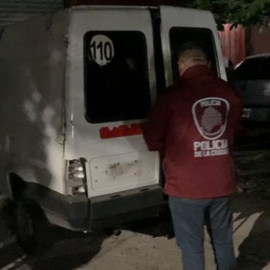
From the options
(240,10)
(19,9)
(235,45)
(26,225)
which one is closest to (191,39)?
(240,10)

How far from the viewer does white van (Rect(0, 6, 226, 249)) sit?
4387 mm

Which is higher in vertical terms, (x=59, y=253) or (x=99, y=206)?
(x=99, y=206)

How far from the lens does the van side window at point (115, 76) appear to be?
14.6 feet

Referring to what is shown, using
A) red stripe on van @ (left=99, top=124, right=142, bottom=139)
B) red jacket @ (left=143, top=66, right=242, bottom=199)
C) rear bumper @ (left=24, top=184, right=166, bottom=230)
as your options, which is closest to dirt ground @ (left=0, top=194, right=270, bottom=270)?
rear bumper @ (left=24, top=184, right=166, bottom=230)

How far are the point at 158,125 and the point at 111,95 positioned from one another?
3.07 ft

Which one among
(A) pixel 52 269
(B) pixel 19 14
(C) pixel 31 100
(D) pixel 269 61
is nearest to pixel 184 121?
(C) pixel 31 100

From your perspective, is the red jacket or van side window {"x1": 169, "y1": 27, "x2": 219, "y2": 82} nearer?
the red jacket

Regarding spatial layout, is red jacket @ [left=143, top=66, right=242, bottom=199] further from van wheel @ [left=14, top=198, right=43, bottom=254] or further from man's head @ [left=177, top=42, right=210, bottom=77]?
van wheel @ [left=14, top=198, right=43, bottom=254]

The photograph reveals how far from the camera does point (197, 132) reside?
3.64 meters

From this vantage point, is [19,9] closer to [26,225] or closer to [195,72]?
[26,225]

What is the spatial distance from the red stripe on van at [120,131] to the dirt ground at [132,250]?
3.94 ft

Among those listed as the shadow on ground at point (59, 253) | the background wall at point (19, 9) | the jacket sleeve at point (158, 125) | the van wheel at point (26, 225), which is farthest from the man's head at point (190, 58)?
the background wall at point (19, 9)

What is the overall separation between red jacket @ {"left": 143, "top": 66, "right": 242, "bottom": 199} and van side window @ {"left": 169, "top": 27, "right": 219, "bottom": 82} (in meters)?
1.11

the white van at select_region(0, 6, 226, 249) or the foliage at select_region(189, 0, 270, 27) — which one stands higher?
the foliage at select_region(189, 0, 270, 27)
